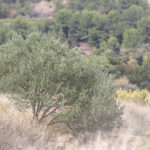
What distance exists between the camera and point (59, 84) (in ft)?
16.6

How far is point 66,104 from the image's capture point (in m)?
5.18

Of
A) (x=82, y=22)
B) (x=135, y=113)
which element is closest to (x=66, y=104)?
(x=135, y=113)

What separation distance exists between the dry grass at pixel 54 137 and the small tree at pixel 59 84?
0.78ft

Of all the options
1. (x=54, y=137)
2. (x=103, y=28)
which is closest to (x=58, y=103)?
(x=54, y=137)

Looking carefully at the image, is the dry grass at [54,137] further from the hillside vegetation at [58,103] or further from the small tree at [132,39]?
the small tree at [132,39]

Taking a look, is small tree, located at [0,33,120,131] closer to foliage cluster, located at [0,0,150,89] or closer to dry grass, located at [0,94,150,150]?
dry grass, located at [0,94,150,150]

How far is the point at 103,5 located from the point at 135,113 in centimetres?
5498

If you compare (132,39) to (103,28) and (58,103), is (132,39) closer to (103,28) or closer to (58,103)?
(103,28)

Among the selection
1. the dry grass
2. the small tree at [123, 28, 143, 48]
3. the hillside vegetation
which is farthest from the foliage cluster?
the dry grass

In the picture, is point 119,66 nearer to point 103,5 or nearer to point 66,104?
point 66,104

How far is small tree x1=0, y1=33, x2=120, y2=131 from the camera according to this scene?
5.04m

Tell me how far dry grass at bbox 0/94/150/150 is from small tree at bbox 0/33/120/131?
9.4 inches

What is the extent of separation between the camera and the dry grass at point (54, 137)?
4.37m

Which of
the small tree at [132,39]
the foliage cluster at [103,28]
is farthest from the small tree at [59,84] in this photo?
the small tree at [132,39]
